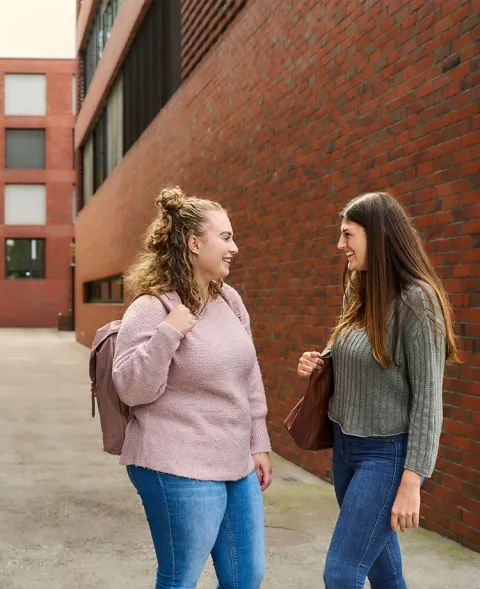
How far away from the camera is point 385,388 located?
2.81 metres

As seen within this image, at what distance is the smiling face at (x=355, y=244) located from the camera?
2883 mm

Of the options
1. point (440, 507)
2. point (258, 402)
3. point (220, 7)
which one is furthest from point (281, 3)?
point (258, 402)

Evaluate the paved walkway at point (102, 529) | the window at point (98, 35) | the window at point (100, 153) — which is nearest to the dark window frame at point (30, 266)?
the window at point (98, 35)

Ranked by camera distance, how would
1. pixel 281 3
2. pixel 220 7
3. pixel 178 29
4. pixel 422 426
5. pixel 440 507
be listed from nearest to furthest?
pixel 422 426, pixel 440 507, pixel 281 3, pixel 220 7, pixel 178 29

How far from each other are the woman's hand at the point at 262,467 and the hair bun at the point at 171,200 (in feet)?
2.92

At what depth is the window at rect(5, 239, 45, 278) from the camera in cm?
4684

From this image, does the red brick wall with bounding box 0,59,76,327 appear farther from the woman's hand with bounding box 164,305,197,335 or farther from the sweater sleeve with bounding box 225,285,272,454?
the woman's hand with bounding box 164,305,197,335

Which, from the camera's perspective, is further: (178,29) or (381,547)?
(178,29)

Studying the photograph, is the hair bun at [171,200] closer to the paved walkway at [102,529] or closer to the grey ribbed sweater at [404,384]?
the grey ribbed sweater at [404,384]

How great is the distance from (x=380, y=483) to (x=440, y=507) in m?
2.99

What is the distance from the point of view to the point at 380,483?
2.74 metres

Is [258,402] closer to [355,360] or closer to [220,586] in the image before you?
[355,360]

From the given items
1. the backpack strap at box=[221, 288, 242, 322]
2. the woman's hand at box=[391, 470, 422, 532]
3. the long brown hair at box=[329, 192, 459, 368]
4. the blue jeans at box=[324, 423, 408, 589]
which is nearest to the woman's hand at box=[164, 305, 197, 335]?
the backpack strap at box=[221, 288, 242, 322]

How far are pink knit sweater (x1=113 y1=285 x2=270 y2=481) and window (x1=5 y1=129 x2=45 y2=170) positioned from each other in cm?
4593
